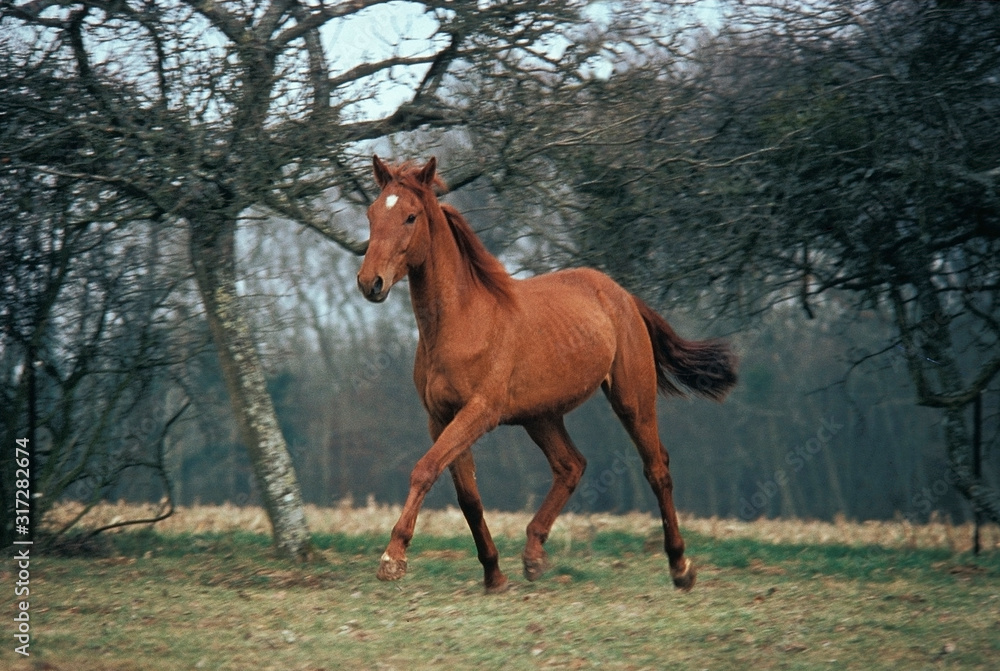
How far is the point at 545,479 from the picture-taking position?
35.9 metres

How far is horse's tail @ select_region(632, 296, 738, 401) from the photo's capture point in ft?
28.0

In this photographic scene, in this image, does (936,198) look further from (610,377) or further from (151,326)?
(151,326)

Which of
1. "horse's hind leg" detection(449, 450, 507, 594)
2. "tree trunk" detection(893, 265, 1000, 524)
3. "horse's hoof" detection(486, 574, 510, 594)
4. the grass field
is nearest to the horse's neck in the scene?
"horse's hind leg" detection(449, 450, 507, 594)

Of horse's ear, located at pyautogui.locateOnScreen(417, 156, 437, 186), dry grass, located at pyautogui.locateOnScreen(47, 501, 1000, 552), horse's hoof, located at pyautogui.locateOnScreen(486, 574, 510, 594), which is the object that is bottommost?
dry grass, located at pyautogui.locateOnScreen(47, 501, 1000, 552)

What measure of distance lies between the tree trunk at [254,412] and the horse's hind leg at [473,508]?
2.81 m

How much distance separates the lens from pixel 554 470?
7672 millimetres

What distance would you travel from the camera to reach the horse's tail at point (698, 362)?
8.54m

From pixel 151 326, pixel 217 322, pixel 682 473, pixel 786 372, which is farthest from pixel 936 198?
pixel 682 473

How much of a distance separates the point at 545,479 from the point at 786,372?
383 inches

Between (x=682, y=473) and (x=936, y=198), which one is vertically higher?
(x=936, y=198)

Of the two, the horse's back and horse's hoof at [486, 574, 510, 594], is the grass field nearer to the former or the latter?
horse's hoof at [486, 574, 510, 594]

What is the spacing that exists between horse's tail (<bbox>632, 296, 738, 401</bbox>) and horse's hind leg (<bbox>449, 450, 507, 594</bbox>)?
7.91 ft

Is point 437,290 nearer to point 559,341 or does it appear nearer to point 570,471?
point 559,341

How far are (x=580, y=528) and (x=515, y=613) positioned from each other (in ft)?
17.1
